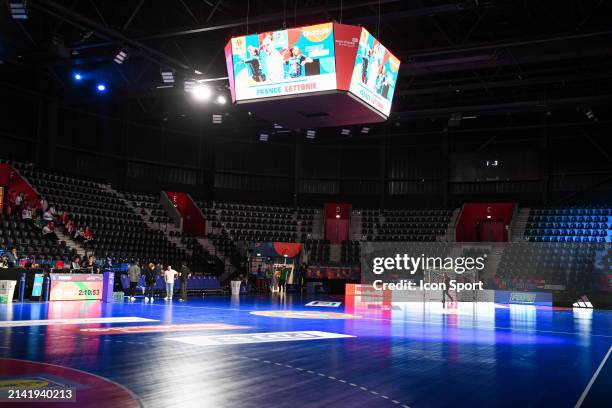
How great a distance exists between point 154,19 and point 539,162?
23319mm

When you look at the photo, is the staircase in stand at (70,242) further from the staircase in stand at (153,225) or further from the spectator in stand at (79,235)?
the staircase in stand at (153,225)

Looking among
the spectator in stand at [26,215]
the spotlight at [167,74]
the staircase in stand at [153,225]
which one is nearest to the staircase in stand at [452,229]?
the staircase in stand at [153,225]

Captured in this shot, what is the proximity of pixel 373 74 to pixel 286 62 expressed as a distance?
7.19 ft

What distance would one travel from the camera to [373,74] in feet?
46.9

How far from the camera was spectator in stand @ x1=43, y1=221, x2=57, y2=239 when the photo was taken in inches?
918

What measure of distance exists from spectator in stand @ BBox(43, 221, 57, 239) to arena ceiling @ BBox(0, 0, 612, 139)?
20.9 ft

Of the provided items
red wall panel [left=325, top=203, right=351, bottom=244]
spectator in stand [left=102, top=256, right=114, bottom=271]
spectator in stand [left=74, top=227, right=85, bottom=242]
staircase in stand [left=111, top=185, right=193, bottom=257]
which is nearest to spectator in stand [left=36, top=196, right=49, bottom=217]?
spectator in stand [left=74, top=227, right=85, bottom=242]

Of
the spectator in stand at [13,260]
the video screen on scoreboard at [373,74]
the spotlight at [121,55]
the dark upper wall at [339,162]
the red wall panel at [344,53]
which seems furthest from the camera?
the dark upper wall at [339,162]

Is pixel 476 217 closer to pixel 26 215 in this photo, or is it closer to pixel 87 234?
pixel 87 234

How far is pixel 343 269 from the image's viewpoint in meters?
31.0

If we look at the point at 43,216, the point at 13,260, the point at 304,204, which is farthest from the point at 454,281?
the point at 43,216

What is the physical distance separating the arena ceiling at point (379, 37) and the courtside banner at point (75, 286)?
311 inches

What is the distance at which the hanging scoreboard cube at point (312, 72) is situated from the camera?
13320mm

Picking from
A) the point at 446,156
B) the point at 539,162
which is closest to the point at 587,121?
the point at 539,162
